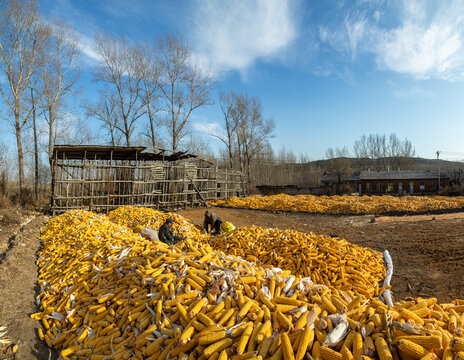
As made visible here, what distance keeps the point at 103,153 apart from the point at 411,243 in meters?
14.0

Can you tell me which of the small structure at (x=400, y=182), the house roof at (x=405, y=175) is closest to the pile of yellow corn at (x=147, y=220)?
the small structure at (x=400, y=182)

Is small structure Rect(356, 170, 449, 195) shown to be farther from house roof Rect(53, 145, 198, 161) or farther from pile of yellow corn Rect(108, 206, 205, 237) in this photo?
pile of yellow corn Rect(108, 206, 205, 237)

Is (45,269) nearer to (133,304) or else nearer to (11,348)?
(11,348)

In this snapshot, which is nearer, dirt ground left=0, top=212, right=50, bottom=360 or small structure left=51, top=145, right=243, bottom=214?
dirt ground left=0, top=212, right=50, bottom=360

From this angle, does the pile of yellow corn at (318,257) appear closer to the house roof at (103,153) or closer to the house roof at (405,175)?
the house roof at (103,153)

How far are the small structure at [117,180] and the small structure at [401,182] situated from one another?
25.8m

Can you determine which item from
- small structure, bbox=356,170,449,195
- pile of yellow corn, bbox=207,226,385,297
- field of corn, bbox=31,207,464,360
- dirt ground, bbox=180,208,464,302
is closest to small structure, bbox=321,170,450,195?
small structure, bbox=356,170,449,195

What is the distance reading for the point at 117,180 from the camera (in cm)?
1370

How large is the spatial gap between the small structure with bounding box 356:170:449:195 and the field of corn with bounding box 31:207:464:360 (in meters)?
33.6

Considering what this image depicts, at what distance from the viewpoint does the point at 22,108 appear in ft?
61.3

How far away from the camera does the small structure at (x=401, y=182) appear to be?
33.0 m

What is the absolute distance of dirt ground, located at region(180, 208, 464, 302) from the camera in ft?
15.8

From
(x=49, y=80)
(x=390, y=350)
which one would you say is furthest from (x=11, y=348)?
(x=49, y=80)

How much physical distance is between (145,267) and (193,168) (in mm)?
14255
